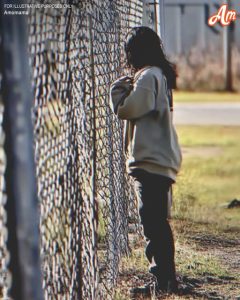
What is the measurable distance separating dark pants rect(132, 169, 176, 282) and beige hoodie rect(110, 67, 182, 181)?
58 millimetres

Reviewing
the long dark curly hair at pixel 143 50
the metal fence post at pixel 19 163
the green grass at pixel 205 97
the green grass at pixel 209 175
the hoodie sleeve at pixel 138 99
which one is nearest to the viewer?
the metal fence post at pixel 19 163

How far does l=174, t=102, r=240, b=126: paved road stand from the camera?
14289 millimetres

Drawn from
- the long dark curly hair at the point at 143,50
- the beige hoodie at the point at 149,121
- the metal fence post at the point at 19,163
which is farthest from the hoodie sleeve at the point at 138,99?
the metal fence post at the point at 19,163

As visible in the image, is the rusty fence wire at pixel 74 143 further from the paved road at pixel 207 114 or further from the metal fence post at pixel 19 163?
the paved road at pixel 207 114

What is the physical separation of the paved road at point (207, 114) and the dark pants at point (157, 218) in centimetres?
955

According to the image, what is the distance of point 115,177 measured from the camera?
5445 mm

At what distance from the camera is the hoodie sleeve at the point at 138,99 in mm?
4375

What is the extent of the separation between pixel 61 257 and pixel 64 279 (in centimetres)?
11

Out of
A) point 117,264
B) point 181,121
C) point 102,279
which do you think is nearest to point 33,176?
point 102,279

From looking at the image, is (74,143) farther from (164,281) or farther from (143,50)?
(164,281)

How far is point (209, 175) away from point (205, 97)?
7.80m

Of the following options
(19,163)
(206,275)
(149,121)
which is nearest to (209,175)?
(206,275)

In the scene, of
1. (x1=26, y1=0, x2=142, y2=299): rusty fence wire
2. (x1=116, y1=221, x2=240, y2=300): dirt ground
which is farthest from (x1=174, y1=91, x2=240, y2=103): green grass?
(x1=26, y1=0, x2=142, y2=299): rusty fence wire

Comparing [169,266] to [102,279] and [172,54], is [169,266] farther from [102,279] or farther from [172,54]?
[172,54]
